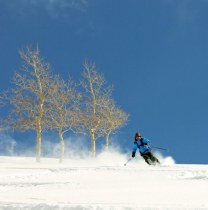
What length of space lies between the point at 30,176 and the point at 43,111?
1814 centimetres

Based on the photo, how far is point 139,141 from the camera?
23828 millimetres

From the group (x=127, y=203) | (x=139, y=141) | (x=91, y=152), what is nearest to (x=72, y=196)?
(x=127, y=203)

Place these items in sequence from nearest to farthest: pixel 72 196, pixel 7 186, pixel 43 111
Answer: pixel 72 196, pixel 7 186, pixel 43 111

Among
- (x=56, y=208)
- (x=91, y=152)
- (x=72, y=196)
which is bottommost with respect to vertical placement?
(x=56, y=208)

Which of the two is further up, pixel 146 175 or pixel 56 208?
pixel 146 175

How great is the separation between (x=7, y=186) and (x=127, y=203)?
570cm

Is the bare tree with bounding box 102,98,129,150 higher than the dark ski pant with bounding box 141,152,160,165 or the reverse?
higher

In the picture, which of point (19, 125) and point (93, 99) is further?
point (93, 99)

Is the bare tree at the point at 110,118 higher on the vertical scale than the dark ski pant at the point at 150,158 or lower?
higher

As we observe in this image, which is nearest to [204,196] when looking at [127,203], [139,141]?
[127,203]

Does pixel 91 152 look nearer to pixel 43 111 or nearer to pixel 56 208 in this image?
pixel 43 111

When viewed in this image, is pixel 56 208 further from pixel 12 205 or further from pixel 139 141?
pixel 139 141

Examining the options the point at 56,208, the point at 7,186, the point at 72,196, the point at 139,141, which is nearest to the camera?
the point at 56,208

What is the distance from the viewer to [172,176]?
675 inches
